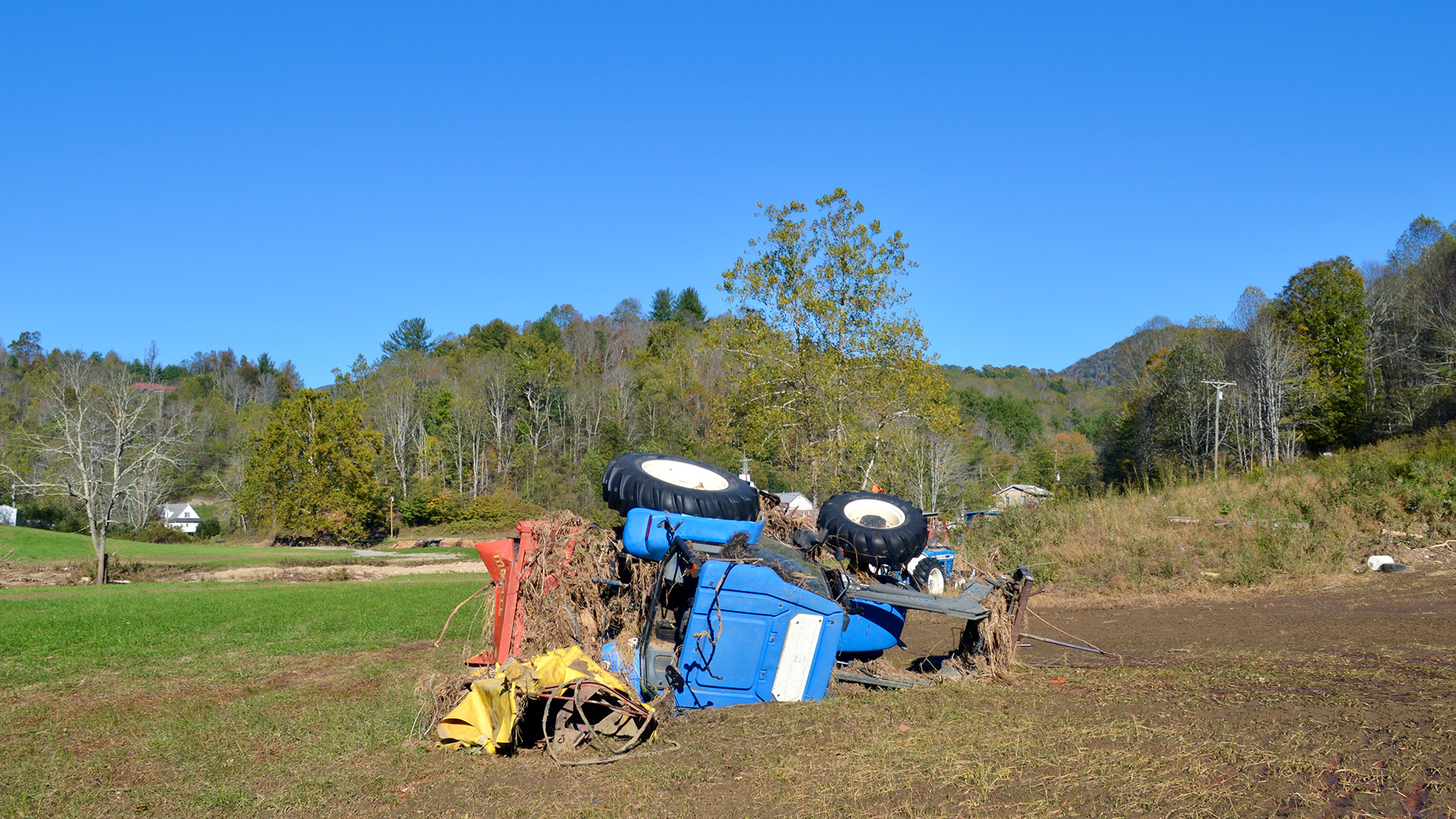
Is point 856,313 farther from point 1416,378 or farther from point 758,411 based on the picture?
point 1416,378

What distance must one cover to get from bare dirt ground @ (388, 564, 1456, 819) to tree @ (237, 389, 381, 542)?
5790 centimetres

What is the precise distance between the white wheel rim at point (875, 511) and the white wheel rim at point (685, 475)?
1.74 meters

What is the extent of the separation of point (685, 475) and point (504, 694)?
3.80m

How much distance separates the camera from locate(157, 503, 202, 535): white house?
68.4 m

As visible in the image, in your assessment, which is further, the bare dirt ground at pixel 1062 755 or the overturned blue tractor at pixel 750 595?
the overturned blue tractor at pixel 750 595

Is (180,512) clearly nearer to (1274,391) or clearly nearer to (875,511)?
(875,511)

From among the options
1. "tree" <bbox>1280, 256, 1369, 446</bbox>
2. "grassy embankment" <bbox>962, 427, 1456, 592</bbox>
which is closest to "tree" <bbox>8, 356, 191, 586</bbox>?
"grassy embankment" <bbox>962, 427, 1456, 592</bbox>

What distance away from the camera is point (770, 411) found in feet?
77.9

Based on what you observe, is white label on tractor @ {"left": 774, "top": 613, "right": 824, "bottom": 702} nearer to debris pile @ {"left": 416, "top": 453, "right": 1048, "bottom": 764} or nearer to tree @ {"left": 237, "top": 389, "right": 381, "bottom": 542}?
debris pile @ {"left": 416, "top": 453, "right": 1048, "bottom": 764}

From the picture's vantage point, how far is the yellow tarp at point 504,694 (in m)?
6.56

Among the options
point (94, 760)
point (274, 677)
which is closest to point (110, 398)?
point (274, 677)

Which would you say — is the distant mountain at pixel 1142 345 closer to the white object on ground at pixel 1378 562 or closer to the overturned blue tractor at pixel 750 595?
the white object on ground at pixel 1378 562

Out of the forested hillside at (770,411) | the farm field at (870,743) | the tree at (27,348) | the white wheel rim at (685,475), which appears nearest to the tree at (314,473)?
the forested hillside at (770,411)

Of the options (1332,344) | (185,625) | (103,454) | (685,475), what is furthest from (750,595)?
(1332,344)
